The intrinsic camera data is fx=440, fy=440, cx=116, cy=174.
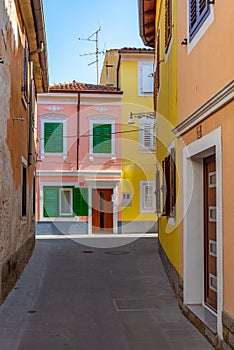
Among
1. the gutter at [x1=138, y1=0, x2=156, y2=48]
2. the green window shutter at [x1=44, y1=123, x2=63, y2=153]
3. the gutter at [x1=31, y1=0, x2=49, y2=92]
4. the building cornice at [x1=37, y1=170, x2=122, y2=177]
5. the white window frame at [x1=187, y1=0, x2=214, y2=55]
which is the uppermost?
the gutter at [x1=138, y1=0, x2=156, y2=48]

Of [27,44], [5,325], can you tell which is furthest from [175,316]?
[27,44]

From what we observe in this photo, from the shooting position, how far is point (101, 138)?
20938 mm

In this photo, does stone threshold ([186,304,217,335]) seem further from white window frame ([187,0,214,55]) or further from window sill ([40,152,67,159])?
window sill ([40,152,67,159])

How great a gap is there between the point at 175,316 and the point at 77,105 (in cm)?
1586

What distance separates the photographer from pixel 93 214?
21.0 m

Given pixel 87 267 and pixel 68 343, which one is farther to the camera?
pixel 87 267

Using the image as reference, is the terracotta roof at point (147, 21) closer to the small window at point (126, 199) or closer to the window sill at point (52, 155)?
the window sill at point (52, 155)

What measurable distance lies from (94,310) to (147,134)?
15.3 m

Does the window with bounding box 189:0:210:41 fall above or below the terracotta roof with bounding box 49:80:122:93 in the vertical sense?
below

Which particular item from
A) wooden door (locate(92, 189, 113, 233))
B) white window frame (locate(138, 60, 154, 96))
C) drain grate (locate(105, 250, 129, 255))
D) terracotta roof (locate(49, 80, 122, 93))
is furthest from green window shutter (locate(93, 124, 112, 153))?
drain grate (locate(105, 250, 129, 255))

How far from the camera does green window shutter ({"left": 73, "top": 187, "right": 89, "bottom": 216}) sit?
20.6 meters

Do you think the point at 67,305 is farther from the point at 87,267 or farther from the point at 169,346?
the point at 87,267

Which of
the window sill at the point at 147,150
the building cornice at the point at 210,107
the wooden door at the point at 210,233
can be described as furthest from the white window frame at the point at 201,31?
the window sill at the point at 147,150

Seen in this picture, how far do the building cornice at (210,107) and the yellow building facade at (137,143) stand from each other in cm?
1449
